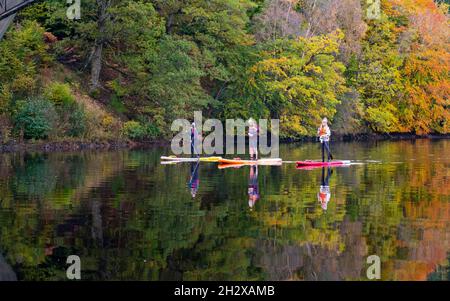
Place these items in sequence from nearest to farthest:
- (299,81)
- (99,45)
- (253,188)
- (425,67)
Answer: (253,188) < (99,45) < (299,81) < (425,67)

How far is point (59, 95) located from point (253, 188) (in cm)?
2393

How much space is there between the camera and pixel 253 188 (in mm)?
25438

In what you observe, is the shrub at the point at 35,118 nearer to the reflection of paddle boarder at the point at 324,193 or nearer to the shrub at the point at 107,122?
the shrub at the point at 107,122

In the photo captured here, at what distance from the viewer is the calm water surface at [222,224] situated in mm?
13992

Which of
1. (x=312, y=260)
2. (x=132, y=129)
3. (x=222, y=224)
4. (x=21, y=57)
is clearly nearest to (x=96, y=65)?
(x=132, y=129)

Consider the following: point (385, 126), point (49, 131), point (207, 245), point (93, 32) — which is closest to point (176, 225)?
point (207, 245)

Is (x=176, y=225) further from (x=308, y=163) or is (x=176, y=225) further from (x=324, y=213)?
(x=308, y=163)

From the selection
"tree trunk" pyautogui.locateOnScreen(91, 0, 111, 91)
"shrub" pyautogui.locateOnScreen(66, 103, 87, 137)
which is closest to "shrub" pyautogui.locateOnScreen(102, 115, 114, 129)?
"shrub" pyautogui.locateOnScreen(66, 103, 87, 137)

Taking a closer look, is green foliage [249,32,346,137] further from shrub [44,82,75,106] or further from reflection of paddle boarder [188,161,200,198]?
reflection of paddle boarder [188,161,200,198]

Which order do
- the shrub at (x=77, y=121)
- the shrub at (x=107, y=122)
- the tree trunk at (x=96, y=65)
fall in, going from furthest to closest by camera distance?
the tree trunk at (x=96, y=65), the shrub at (x=107, y=122), the shrub at (x=77, y=121)

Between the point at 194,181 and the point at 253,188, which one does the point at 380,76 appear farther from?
the point at 253,188

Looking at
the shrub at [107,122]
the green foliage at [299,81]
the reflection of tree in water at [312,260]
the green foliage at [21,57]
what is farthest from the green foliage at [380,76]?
the reflection of tree in water at [312,260]

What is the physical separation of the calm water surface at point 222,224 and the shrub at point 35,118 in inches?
540
